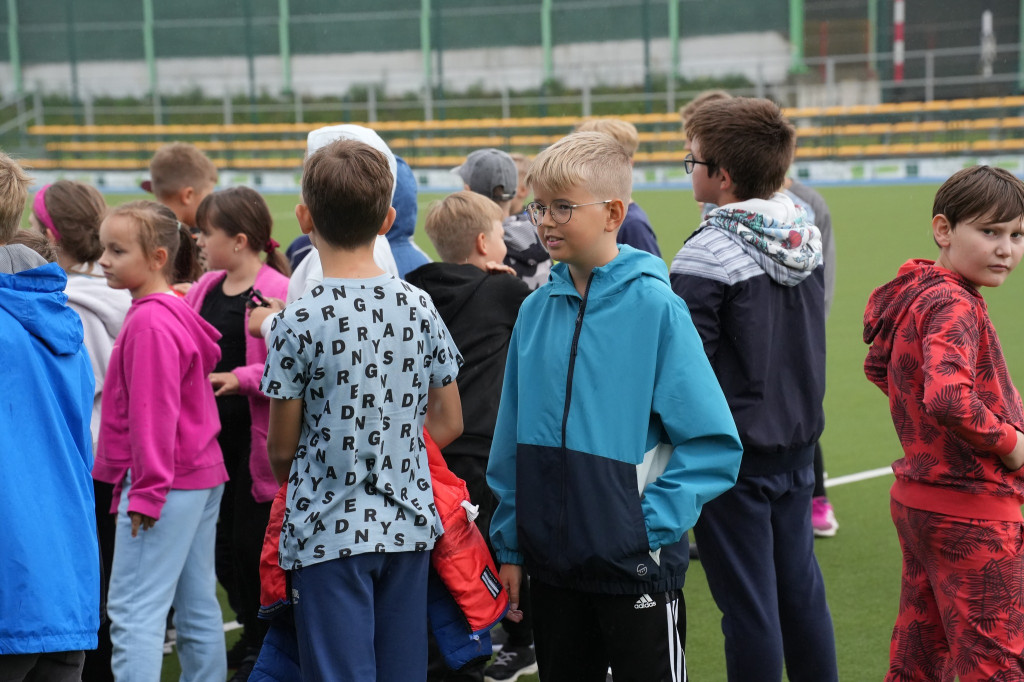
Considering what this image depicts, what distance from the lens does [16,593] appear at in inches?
82.1

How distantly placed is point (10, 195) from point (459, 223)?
157 centimetres

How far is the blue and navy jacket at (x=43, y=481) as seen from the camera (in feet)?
6.87

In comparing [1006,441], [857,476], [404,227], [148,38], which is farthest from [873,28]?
[1006,441]

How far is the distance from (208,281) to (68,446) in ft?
5.63

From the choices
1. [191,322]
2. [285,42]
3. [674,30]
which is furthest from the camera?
[285,42]

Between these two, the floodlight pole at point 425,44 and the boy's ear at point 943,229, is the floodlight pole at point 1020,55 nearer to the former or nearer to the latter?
the floodlight pole at point 425,44

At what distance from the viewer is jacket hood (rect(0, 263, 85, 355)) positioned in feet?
7.09

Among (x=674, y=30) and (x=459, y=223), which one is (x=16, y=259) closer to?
(x=459, y=223)

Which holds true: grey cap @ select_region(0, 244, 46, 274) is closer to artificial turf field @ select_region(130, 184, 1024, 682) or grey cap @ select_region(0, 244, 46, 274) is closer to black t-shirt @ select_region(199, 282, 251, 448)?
black t-shirt @ select_region(199, 282, 251, 448)

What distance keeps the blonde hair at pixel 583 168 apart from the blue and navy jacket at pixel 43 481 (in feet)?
3.66

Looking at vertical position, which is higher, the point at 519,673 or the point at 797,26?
the point at 797,26

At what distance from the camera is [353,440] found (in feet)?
7.95

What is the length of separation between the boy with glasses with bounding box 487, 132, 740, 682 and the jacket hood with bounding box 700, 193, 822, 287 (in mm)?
514

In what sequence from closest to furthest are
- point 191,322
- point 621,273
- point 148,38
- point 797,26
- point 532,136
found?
point 621,273 → point 191,322 → point 532,136 → point 797,26 → point 148,38
